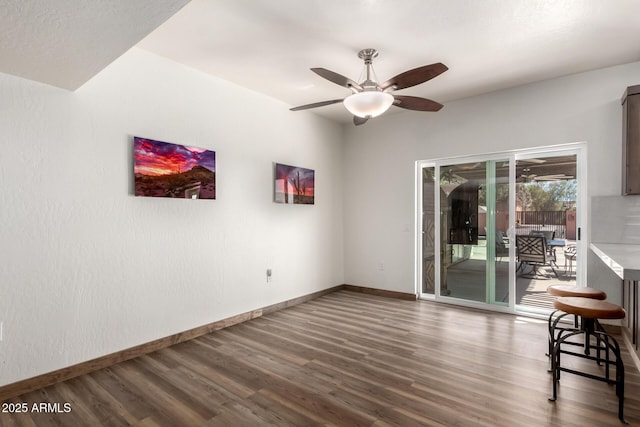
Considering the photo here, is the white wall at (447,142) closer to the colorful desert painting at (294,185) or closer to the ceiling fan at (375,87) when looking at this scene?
the colorful desert painting at (294,185)

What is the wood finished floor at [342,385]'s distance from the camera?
2082 millimetres

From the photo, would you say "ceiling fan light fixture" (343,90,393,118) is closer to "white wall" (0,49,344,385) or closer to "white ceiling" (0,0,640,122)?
"white ceiling" (0,0,640,122)

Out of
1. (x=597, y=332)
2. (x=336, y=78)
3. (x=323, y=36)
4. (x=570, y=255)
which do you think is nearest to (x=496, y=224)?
(x=570, y=255)

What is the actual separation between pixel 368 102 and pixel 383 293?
11.4 ft

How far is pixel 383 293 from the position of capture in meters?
5.29

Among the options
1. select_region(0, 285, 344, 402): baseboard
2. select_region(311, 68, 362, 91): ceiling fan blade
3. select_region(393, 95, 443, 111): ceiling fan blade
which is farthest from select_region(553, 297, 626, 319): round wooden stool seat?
select_region(0, 285, 344, 402): baseboard

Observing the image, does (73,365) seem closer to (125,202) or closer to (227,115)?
(125,202)

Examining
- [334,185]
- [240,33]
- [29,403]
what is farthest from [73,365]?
[334,185]

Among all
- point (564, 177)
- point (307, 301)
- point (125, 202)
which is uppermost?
point (564, 177)

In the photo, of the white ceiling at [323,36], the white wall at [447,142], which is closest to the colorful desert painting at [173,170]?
the white ceiling at [323,36]

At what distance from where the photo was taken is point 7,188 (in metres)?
2.39

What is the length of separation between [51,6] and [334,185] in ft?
14.3

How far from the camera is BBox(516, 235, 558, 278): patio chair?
4215 millimetres

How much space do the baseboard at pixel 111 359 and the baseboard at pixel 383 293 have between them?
6.11 ft
